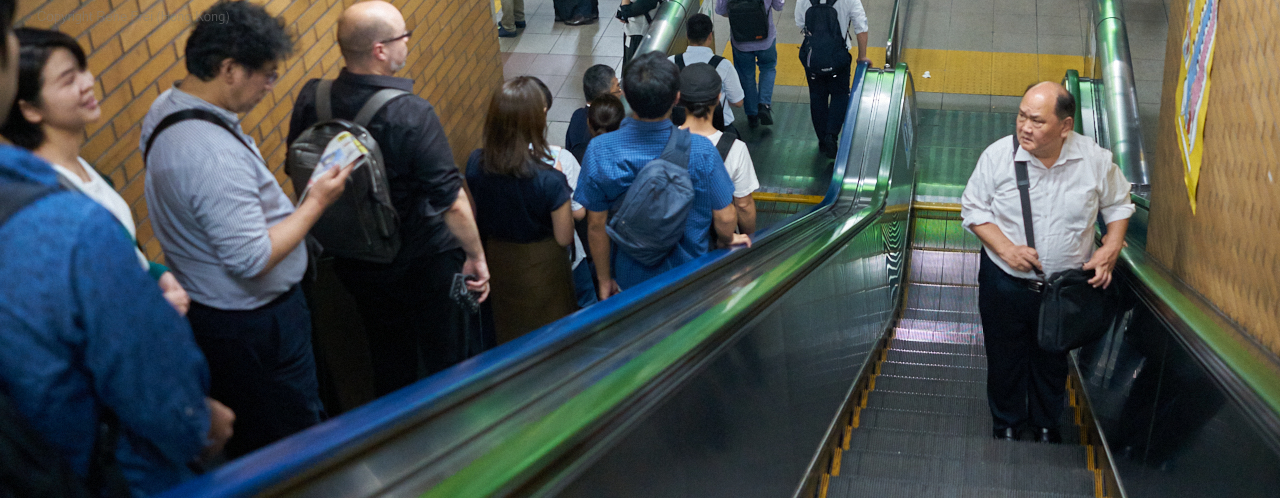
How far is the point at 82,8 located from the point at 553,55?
22.2ft

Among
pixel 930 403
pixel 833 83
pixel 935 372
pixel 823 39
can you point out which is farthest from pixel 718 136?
pixel 833 83

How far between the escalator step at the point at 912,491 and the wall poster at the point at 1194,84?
1.08 m

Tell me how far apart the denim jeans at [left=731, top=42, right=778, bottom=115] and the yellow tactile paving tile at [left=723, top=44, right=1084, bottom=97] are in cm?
149

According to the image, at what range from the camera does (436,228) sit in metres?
2.76

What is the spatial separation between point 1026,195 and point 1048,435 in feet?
3.72

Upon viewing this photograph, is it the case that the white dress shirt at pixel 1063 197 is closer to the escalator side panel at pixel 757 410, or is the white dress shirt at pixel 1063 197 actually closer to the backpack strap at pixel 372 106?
the escalator side panel at pixel 757 410

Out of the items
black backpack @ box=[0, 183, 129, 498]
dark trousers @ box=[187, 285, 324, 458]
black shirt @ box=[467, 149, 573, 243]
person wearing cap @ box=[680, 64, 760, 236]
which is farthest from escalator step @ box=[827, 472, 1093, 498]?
black backpack @ box=[0, 183, 129, 498]

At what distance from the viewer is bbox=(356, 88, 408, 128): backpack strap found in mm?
2545

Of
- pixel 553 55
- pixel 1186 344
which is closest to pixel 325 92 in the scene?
pixel 1186 344

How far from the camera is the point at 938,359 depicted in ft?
17.3

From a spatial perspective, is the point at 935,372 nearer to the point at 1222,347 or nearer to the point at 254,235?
the point at 1222,347

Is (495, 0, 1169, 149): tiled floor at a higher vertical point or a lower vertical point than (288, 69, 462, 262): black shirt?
lower

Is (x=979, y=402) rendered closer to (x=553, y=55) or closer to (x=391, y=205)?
(x=391, y=205)

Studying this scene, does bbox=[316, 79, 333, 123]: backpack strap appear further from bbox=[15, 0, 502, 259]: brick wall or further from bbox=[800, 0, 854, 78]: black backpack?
bbox=[800, 0, 854, 78]: black backpack
